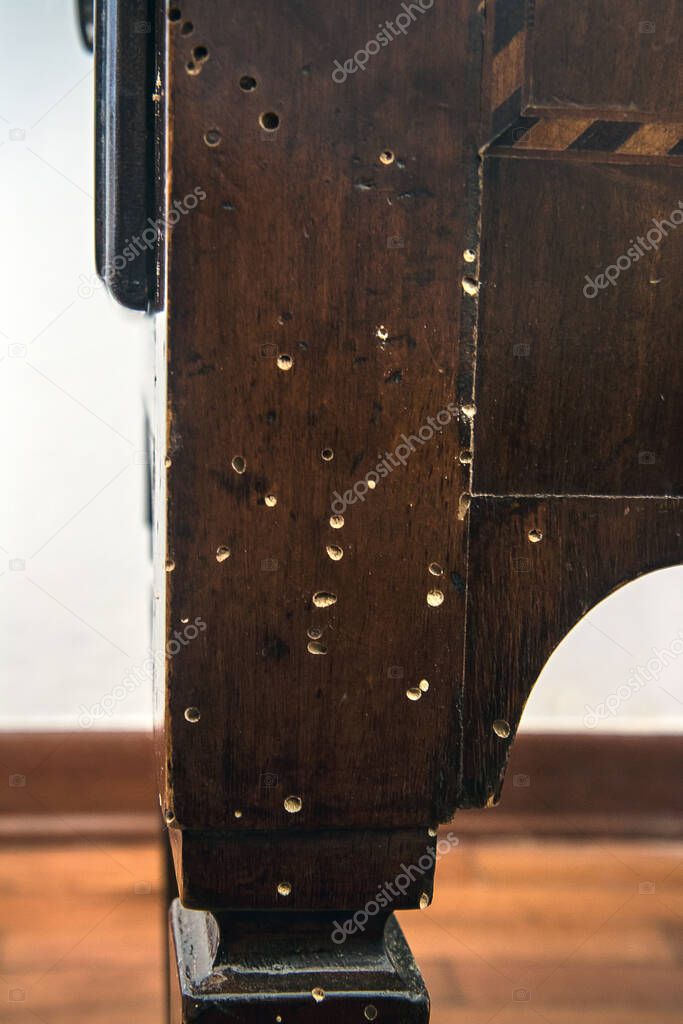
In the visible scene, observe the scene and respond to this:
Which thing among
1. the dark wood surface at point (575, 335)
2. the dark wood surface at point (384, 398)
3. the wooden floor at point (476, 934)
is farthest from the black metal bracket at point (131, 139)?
the wooden floor at point (476, 934)

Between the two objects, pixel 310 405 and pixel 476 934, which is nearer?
pixel 310 405

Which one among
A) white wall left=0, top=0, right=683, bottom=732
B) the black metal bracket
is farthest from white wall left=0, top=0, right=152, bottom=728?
the black metal bracket

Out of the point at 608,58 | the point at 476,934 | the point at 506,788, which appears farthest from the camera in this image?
the point at 506,788

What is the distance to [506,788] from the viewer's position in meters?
1.72

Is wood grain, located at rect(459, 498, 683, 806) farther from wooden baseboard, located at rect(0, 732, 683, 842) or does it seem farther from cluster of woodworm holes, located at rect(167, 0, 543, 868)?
wooden baseboard, located at rect(0, 732, 683, 842)

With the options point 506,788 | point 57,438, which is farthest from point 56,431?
point 506,788

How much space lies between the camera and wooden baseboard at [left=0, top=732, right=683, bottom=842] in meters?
1.59

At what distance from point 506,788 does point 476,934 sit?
0.32 meters

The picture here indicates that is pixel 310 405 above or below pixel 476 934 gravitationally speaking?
above

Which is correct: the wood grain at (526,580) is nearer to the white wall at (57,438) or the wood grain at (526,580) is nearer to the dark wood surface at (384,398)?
the dark wood surface at (384,398)

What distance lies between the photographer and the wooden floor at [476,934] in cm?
126

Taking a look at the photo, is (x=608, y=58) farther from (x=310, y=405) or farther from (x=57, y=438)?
(x=57, y=438)

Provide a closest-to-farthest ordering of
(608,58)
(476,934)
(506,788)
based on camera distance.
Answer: (608,58), (476,934), (506,788)

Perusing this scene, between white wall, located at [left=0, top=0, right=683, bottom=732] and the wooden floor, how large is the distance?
0.25 metres
